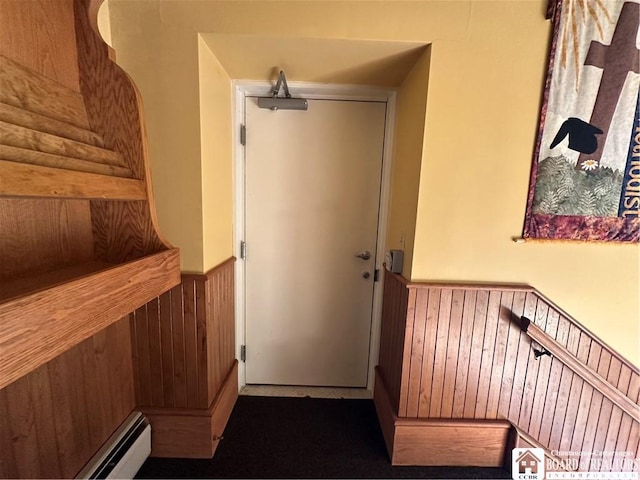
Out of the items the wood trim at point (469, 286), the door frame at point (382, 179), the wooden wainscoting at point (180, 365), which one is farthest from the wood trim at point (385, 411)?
the wooden wainscoting at point (180, 365)

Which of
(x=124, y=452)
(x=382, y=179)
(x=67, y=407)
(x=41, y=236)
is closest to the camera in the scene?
(x=41, y=236)

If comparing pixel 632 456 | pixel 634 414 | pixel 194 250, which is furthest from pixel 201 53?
pixel 632 456

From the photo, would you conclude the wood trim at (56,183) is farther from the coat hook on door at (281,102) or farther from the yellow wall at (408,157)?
the yellow wall at (408,157)

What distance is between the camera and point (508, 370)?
4.33ft

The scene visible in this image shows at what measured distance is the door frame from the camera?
1.55 m

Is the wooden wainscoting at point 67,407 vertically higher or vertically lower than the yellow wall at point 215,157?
lower

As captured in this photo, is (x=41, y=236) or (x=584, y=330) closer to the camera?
(x=41, y=236)

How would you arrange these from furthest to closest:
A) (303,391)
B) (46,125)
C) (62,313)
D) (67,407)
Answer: (303,391) → (67,407) → (46,125) → (62,313)

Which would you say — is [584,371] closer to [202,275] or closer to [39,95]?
[202,275]

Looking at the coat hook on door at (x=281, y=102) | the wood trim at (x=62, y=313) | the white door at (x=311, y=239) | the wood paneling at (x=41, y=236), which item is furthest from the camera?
the white door at (x=311, y=239)

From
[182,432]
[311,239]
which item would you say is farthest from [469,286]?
[182,432]

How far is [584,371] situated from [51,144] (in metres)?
2.25

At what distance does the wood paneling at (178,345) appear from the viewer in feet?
4.18

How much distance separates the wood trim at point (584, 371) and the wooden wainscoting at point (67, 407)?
1998mm
